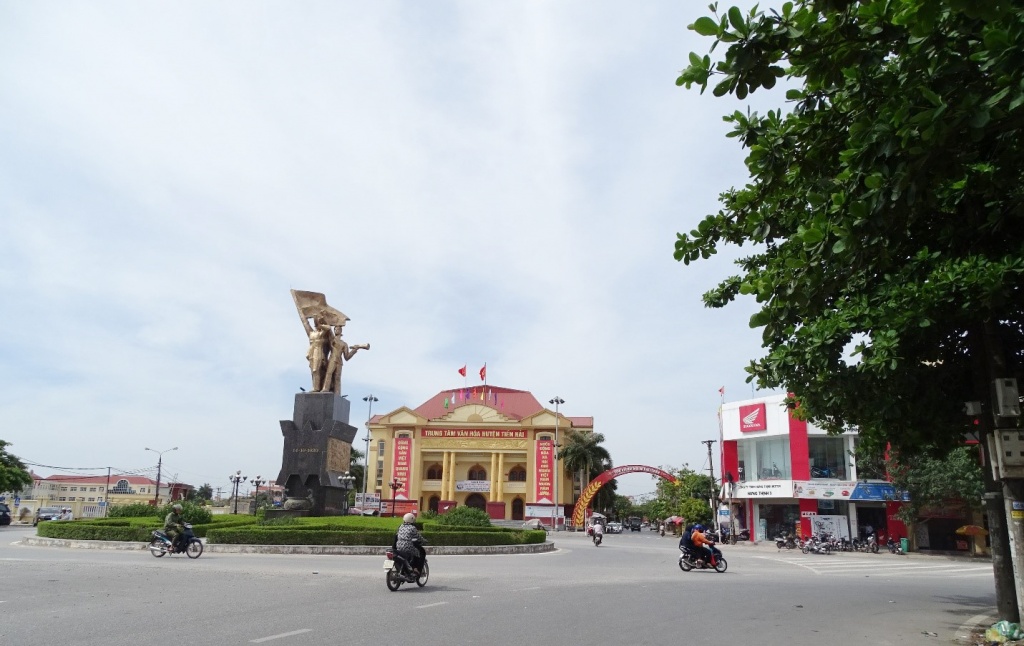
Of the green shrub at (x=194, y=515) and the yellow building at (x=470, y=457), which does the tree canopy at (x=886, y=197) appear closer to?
the green shrub at (x=194, y=515)

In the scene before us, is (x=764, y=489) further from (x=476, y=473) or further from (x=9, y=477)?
(x=9, y=477)

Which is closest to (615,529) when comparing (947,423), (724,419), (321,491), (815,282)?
(724,419)

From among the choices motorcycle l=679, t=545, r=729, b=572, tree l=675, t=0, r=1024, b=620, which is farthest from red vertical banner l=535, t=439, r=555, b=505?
tree l=675, t=0, r=1024, b=620

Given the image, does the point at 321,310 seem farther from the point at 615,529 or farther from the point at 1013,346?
the point at 615,529

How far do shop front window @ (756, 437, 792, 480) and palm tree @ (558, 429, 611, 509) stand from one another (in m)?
22.3

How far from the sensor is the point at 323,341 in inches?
1218

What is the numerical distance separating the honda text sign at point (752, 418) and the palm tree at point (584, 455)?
2178cm

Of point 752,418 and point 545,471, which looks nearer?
point 752,418

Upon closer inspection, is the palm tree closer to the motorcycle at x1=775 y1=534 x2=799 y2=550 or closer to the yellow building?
the yellow building

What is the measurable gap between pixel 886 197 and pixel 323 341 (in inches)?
1120

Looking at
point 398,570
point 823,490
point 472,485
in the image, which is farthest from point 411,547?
point 472,485

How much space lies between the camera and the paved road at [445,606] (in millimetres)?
7473

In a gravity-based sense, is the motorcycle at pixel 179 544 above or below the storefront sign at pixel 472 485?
below

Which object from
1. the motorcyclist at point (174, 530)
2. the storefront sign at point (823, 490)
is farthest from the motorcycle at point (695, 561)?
the storefront sign at point (823, 490)
